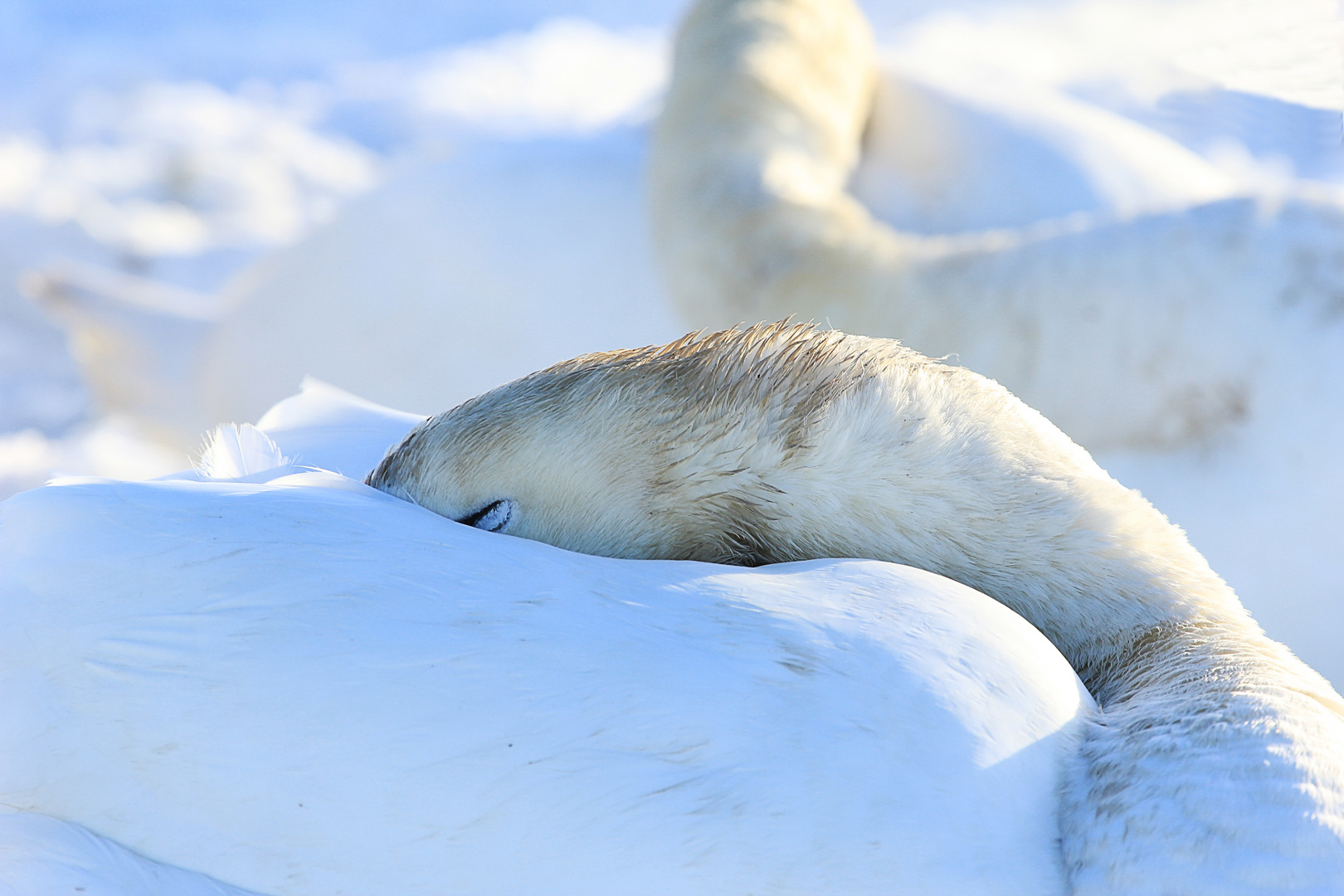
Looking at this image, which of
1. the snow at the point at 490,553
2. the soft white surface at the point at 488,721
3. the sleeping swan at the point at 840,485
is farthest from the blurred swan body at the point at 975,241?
the soft white surface at the point at 488,721

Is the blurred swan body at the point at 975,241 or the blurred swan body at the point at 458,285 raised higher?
the blurred swan body at the point at 975,241

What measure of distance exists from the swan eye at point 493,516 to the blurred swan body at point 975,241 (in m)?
0.93

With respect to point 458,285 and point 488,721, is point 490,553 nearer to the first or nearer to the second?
point 488,721

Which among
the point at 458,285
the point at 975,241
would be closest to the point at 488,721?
the point at 975,241

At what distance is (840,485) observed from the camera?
2.47ft

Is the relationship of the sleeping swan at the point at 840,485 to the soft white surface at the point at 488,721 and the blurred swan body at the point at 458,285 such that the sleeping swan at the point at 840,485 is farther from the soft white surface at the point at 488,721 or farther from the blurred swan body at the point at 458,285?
the blurred swan body at the point at 458,285

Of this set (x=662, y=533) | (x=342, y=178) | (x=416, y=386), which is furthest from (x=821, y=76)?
(x=342, y=178)

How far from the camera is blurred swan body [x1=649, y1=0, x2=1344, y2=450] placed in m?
1.55

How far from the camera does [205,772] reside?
0.58m

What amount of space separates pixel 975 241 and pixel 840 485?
3.71 feet

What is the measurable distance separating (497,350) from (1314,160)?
59.5 inches

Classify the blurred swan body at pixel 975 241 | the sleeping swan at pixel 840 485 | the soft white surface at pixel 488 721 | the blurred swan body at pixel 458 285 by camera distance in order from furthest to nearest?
the blurred swan body at pixel 458 285, the blurred swan body at pixel 975 241, the sleeping swan at pixel 840 485, the soft white surface at pixel 488 721

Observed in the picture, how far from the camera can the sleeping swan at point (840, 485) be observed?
2.46ft

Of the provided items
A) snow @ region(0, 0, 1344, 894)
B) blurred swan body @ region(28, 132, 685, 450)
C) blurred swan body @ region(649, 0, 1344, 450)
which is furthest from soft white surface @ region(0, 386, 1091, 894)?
blurred swan body @ region(28, 132, 685, 450)
